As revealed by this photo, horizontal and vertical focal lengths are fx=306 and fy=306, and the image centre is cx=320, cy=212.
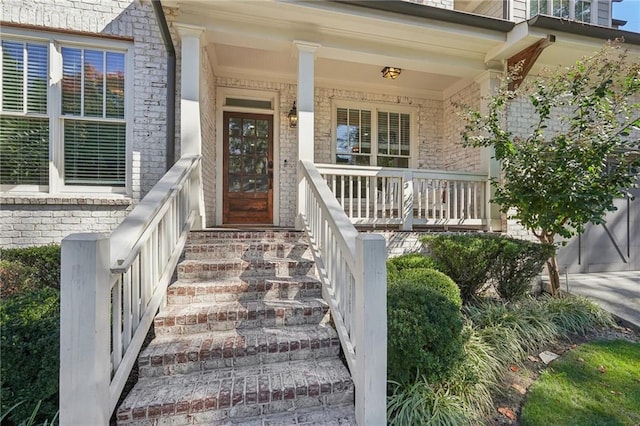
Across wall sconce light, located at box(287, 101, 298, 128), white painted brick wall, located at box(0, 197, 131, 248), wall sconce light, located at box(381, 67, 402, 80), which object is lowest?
white painted brick wall, located at box(0, 197, 131, 248)

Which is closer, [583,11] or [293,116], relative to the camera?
[293,116]

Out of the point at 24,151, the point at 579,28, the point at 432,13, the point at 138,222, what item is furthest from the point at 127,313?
the point at 579,28

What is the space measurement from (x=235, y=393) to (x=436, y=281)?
2.06 m

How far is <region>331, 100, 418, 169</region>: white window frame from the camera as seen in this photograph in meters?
6.03

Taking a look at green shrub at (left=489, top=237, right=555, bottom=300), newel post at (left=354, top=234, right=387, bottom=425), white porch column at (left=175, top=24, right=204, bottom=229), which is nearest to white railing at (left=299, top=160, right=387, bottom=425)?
newel post at (left=354, top=234, right=387, bottom=425)

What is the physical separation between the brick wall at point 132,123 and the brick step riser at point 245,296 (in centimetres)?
215

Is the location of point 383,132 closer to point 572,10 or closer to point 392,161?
point 392,161

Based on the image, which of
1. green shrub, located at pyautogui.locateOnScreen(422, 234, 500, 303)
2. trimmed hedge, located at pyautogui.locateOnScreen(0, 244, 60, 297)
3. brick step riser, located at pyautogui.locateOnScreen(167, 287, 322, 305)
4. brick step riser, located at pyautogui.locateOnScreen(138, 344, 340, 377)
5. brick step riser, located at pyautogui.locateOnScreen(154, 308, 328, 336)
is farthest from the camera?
green shrub, located at pyautogui.locateOnScreen(422, 234, 500, 303)

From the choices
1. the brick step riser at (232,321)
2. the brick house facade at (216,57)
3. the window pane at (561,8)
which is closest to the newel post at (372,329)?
the brick step riser at (232,321)

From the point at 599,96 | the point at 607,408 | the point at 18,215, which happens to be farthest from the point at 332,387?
the point at 18,215

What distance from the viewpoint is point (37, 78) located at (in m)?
3.96

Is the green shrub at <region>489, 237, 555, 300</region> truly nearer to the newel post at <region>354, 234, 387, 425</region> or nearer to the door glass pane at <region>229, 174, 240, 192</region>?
the newel post at <region>354, 234, 387, 425</region>

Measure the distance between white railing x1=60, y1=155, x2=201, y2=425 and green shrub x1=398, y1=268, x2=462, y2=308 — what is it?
229 centimetres

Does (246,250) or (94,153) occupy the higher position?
(94,153)
